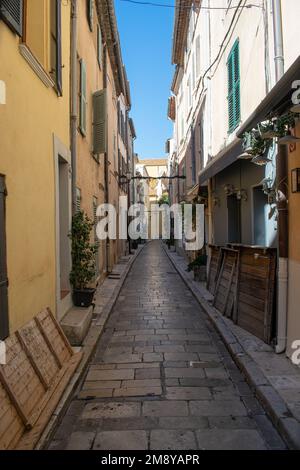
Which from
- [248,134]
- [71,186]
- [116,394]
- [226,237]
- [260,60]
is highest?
[260,60]

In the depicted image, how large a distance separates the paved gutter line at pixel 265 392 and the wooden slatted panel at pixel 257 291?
14.8 inches

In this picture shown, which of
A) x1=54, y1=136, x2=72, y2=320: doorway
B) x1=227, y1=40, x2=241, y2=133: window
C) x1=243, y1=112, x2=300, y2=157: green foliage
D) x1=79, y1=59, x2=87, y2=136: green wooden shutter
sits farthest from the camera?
x1=79, y1=59, x2=87, y2=136: green wooden shutter

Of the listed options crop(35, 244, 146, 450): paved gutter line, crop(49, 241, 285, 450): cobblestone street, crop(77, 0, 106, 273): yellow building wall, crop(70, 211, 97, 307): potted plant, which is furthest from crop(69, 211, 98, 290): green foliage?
crop(77, 0, 106, 273): yellow building wall

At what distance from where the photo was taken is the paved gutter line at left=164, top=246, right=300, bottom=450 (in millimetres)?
3600

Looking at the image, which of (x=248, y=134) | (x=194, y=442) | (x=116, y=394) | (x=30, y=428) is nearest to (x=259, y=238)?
(x=248, y=134)

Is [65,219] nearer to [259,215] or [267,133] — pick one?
[259,215]

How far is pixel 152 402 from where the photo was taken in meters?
4.48

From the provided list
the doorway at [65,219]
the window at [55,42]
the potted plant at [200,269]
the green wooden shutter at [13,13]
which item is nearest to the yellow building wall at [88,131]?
the doorway at [65,219]

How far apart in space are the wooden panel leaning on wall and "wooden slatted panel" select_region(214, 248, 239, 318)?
348 centimetres

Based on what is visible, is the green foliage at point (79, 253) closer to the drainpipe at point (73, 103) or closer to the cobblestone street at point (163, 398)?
the drainpipe at point (73, 103)

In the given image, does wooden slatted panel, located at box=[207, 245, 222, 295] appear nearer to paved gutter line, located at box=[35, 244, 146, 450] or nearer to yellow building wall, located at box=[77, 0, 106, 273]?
paved gutter line, located at box=[35, 244, 146, 450]

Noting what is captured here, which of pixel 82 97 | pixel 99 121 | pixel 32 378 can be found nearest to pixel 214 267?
pixel 99 121
